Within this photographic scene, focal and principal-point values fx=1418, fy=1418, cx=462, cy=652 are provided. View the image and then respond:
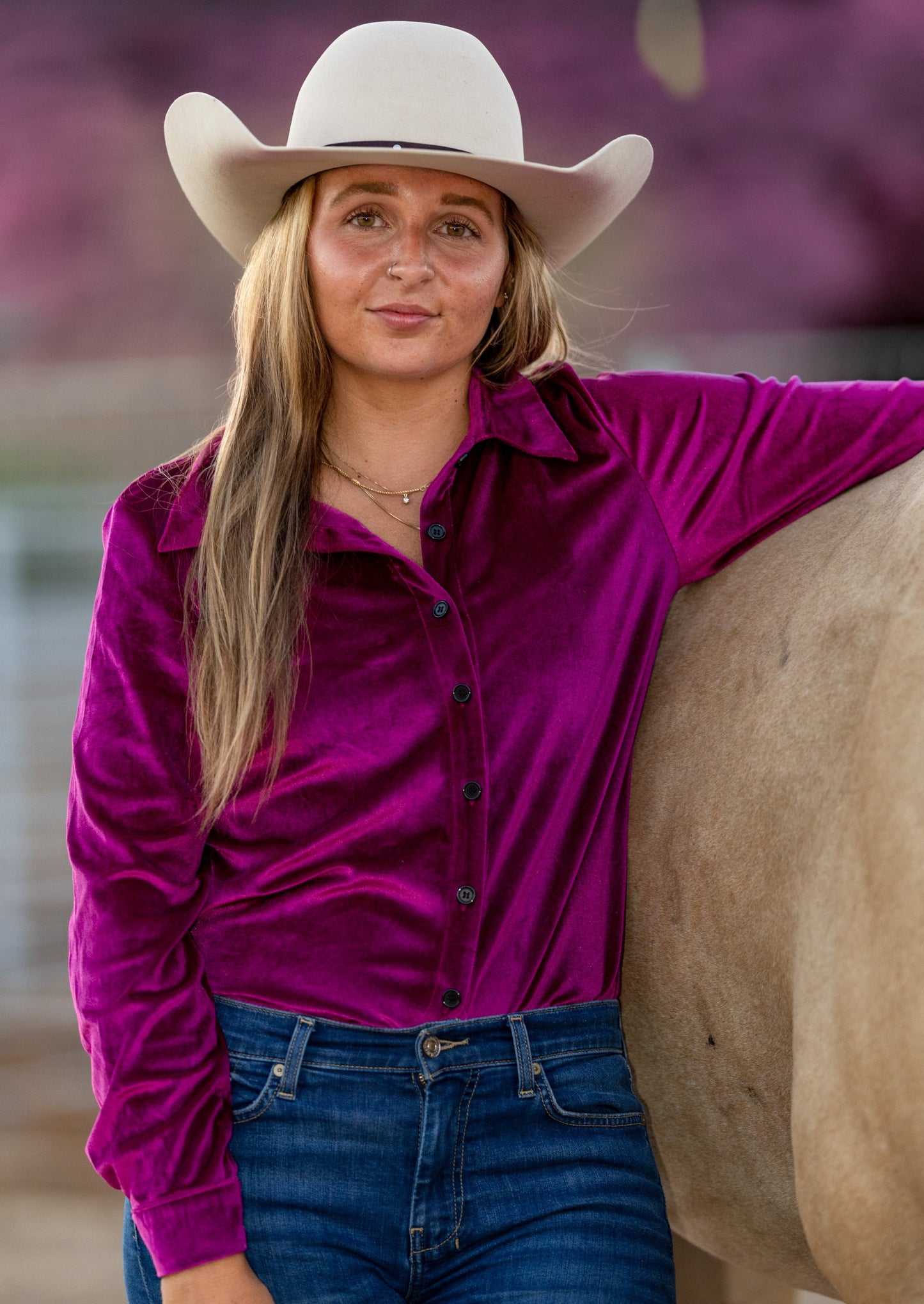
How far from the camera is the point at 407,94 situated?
146 cm

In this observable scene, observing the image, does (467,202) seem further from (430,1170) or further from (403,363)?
(430,1170)

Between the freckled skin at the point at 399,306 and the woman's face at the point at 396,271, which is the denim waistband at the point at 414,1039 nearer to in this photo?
the freckled skin at the point at 399,306

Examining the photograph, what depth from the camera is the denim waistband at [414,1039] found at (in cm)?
133

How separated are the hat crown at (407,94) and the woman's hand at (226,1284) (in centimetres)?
110

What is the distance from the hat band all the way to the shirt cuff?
1018 mm

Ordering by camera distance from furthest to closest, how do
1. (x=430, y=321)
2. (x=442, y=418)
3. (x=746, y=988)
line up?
(x=442, y=418) < (x=430, y=321) < (x=746, y=988)

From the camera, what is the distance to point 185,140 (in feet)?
5.23

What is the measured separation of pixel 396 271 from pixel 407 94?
20 centimetres

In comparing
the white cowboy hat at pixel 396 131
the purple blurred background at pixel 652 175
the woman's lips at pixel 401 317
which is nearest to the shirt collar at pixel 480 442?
the woman's lips at pixel 401 317

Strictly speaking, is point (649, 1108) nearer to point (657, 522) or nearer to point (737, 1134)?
point (737, 1134)

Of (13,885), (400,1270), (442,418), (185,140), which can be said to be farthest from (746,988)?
(13,885)

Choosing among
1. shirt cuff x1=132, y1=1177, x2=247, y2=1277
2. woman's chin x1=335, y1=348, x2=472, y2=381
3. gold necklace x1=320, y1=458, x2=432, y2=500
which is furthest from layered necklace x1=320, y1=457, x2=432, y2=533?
shirt cuff x1=132, y1=1177, x2=247, y2=1277

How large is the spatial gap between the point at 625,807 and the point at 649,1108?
0.33 metres

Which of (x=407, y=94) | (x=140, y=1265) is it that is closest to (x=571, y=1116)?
(x=140, y=1265)
